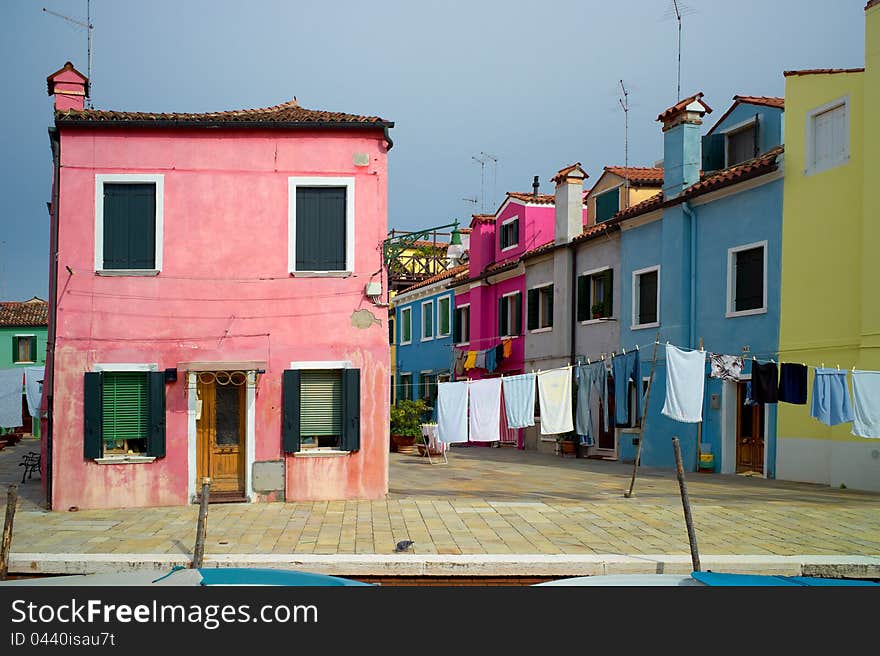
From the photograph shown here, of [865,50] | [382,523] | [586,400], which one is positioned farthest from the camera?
[586,400]

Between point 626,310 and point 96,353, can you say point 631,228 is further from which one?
point 96,353

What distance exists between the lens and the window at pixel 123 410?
14.6 meters

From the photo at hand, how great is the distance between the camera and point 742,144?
72.5ft

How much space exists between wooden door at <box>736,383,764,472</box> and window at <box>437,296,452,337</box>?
734 inches

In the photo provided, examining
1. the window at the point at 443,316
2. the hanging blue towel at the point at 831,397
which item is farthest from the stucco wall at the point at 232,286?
the window at the point at 443,316

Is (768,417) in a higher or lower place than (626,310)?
lower

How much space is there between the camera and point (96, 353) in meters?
14.9

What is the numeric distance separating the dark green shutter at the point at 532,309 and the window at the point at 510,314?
1329mm

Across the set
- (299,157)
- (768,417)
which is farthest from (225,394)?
(768,417)

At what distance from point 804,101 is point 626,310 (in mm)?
7777

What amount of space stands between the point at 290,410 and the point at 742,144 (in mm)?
13597

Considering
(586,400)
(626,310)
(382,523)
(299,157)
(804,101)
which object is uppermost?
(804,101)

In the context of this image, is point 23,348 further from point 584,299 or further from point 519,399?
point 519,399

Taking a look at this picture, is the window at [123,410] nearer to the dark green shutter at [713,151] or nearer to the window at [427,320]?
the dark green shutter at [713,151]
